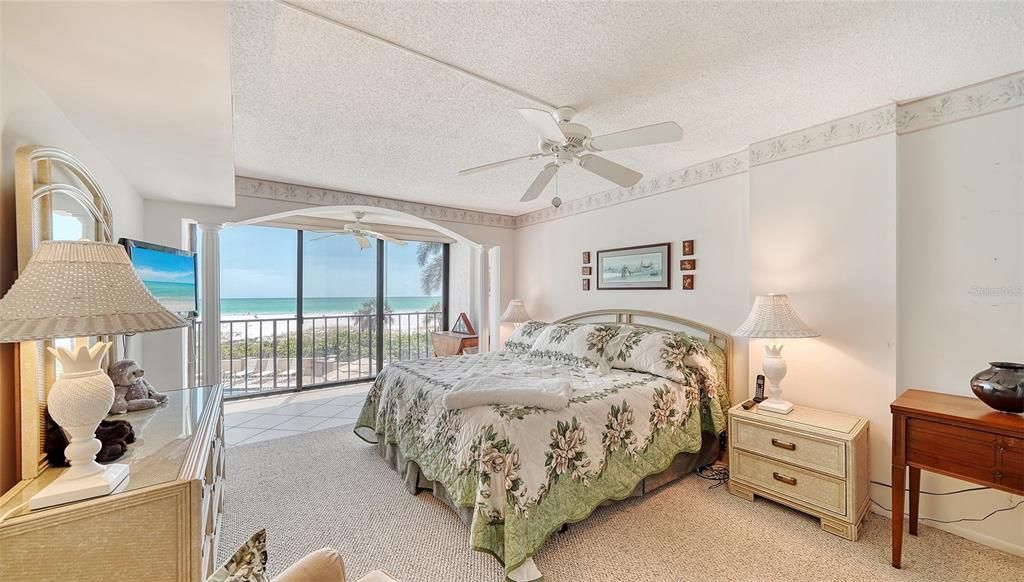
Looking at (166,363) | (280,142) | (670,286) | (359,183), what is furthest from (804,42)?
(166,363)

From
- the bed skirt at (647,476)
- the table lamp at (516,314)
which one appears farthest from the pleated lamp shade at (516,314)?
the bed skirt at (647,476)

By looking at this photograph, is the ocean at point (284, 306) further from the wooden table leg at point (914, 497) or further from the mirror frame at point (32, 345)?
the wooden table leg at point (914, 497)

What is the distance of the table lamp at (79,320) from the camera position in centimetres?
97

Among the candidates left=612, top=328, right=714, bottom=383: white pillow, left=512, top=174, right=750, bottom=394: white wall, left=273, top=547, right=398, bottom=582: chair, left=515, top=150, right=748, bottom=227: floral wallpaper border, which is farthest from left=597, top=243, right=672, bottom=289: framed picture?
left=273, top=547, right=398, bottom=582: chair

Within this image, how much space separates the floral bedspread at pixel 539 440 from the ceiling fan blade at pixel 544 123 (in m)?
1.46

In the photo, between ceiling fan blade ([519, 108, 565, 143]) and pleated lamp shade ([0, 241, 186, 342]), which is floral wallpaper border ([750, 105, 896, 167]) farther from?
pleated lamp shade ([0, 241, 186, 342])

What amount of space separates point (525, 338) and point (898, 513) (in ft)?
9.34

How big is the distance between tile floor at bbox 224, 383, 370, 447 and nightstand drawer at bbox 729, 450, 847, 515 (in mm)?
3583

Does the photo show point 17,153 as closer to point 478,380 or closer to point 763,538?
point 478,380

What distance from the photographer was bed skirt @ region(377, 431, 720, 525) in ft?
8.14

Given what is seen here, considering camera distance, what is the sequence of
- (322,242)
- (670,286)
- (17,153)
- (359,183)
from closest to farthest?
(17,153)
(670,286)
(359,183)
(322,242)

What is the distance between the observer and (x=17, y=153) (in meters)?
1.19

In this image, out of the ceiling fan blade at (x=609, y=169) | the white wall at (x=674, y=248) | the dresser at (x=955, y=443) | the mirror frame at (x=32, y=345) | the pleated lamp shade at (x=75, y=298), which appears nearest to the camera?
the pleated lamp shade at (x=75, y=298)

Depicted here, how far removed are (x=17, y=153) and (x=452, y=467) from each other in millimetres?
2051
